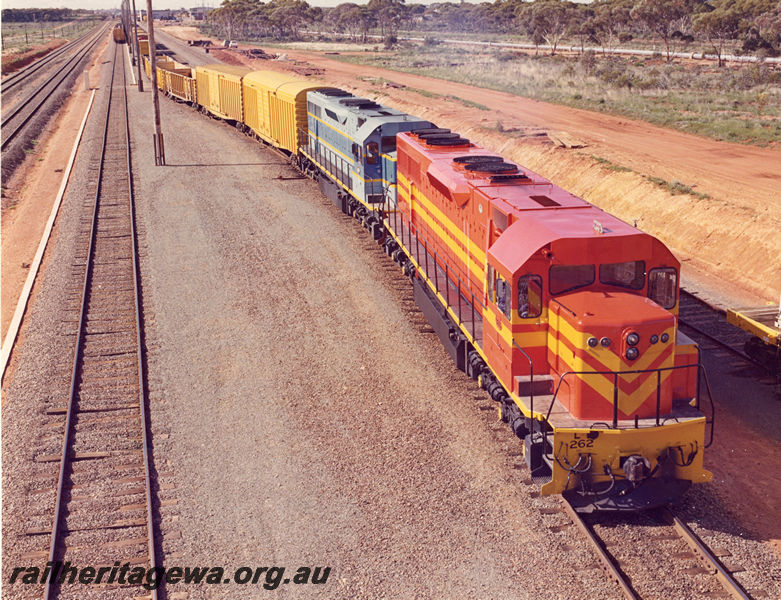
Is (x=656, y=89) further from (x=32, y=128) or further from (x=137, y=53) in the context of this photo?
(x=137, y=53)

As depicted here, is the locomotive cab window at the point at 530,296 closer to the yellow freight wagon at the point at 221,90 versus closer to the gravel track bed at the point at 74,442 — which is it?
the gravel track bed at the point at 74,442

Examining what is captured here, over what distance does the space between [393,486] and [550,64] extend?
78546 millimetres

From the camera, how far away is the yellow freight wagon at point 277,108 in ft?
114

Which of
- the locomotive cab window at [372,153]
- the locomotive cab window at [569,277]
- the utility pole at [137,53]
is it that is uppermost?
the utility pole at [137,53]

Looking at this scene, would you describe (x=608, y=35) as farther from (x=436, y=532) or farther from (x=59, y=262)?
(x=436, y=532)

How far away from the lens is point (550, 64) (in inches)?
3307

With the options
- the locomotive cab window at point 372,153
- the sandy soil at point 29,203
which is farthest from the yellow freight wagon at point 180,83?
the locomotive cab window at point 372,153

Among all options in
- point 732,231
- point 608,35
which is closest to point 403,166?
point 732,231

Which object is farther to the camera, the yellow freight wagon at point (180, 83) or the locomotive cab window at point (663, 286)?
the yellow freight wagon at point (180, 83)

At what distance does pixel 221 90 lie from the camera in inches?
2000

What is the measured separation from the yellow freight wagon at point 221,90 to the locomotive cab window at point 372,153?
24.2m

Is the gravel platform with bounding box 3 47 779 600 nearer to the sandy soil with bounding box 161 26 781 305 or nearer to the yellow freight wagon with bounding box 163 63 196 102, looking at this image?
the sandy soil with bounding box 161 26 781 305

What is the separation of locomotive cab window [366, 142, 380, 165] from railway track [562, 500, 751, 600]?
15030mm

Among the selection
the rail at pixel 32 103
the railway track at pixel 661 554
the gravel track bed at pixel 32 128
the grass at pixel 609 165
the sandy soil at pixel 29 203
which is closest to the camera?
the railway track at pixel 661 554
